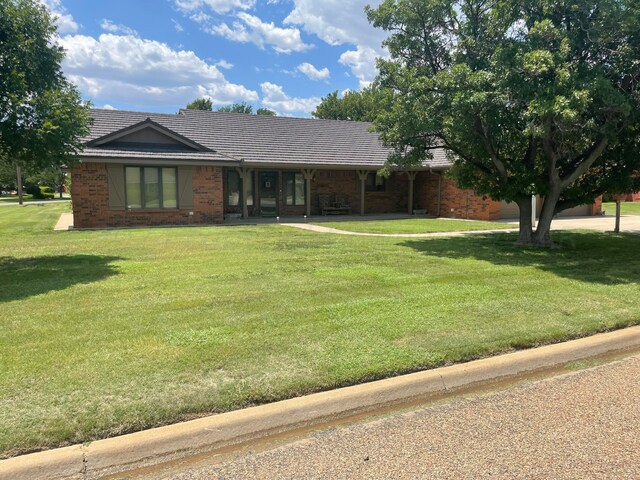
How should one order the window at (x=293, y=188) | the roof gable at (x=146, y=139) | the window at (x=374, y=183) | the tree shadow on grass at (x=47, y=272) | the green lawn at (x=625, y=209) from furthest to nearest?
the green lawn at (x=625, y=209) → the window at (x=374, y=183) → the window at (x=293, y=188) → the roof gable at (x=146, y=139) → the tree shadow on grass at (x=47, y=272)

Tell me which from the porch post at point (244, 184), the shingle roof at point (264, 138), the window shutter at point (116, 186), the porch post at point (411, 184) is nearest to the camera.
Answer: the window shutter at point (116, 186)

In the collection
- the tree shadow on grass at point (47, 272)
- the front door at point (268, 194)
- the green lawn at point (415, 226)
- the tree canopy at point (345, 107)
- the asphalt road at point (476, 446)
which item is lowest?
the asphalt road at point (476, 446)

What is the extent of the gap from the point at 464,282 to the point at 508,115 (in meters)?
4.87

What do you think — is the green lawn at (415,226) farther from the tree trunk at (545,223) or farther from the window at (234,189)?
the window at (234,189)

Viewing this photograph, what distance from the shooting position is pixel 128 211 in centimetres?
1762

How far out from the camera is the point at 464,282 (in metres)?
7.73

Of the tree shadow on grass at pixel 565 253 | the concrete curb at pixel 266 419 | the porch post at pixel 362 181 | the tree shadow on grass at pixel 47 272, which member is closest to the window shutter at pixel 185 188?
the porch post at pixel 362 181

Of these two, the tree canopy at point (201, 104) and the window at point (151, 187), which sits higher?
the tree canopy at point (201, 104)

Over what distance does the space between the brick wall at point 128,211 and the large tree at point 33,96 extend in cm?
792

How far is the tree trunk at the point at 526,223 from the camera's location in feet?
41.0

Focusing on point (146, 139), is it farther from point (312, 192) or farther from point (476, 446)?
point (476, 446)

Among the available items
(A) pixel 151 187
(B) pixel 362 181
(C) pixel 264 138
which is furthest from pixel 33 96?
(B) pixel 362 181

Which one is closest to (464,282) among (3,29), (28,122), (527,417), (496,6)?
(527,417)

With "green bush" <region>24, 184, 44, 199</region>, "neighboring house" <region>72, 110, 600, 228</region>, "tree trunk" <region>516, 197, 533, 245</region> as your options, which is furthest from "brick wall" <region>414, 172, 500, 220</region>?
"green bush" <region>24, 184, 44, 199</region>
